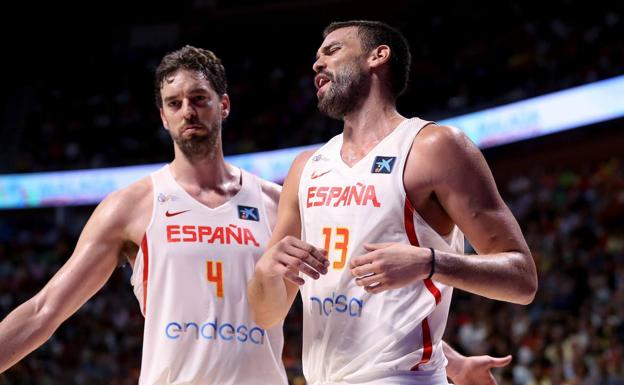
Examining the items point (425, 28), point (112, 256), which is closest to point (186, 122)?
point (112, 256)

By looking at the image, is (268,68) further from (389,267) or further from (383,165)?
(389,267)

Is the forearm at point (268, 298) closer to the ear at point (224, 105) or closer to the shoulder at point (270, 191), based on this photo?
the shoulder at point (270, 191)

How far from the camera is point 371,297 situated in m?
3.12

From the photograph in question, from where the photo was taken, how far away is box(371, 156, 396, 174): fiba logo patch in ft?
10.6

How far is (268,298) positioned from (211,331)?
590 millimetres

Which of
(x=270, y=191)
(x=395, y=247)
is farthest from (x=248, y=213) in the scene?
(x=395, y=247)

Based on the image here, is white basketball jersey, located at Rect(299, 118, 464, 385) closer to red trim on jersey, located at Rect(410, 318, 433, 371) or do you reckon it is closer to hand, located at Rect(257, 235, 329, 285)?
red trim on jersey, located at Rect(410, 318, 433, 371)

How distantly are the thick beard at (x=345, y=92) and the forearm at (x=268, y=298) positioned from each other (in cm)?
72

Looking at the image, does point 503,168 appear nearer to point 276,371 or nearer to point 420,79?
point 420,79

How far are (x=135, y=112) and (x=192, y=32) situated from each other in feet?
11.5

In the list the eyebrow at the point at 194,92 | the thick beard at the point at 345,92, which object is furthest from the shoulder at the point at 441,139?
the eyebrow at the point at 194,92

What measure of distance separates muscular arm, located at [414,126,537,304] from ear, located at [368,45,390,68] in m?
0.48

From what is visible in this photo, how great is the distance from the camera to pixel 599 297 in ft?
36.0

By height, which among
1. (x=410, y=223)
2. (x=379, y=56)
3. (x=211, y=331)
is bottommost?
(x=211, y=331)
